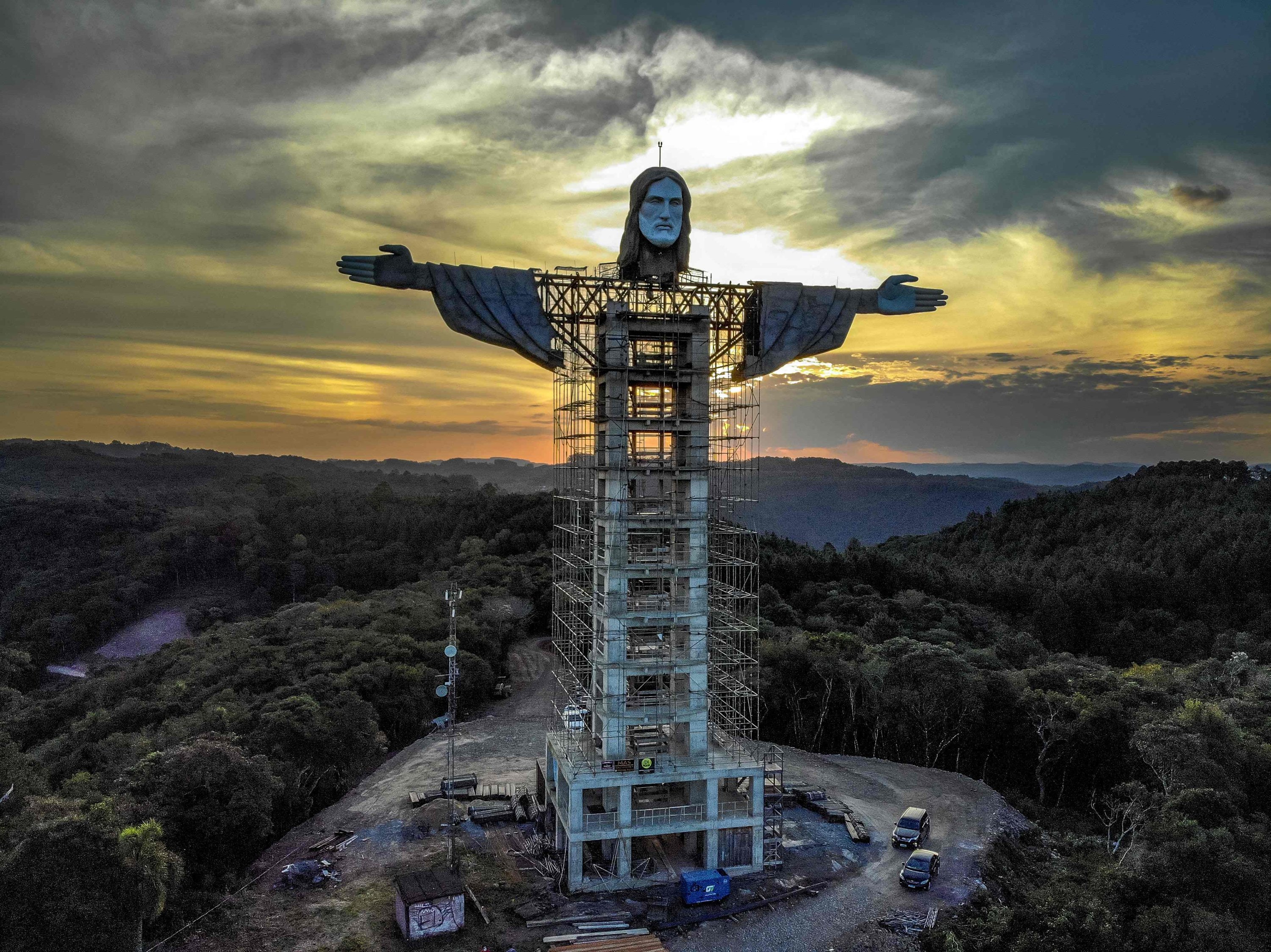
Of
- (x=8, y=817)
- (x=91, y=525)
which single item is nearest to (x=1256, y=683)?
(x=8, y=817)

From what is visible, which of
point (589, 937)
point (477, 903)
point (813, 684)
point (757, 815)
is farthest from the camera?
point (813, 684)

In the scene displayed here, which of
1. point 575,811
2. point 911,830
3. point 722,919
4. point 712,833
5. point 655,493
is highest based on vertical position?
point 655,493

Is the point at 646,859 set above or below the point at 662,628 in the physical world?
below

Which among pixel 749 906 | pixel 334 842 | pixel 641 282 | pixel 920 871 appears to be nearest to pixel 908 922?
pixel 920 871

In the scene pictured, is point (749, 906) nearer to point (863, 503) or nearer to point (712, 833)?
point (712, 833)

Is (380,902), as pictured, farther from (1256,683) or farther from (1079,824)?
(1256,683)

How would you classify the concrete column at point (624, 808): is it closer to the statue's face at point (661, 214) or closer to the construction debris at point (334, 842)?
the construction debris at point (334, 842)
